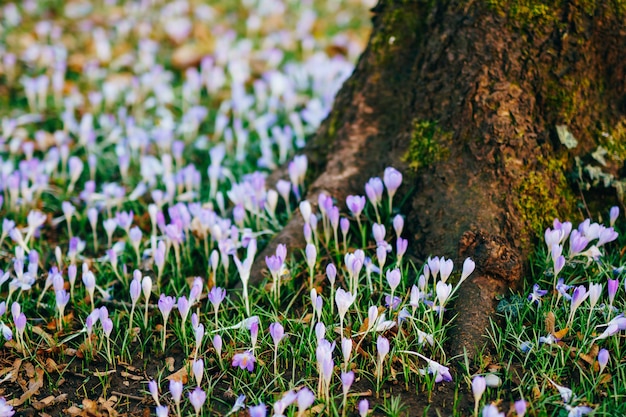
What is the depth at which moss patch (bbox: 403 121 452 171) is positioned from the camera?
321cm

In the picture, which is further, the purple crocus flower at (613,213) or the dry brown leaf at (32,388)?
the purple crocus flower at (613,213)

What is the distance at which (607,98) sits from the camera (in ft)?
10.7

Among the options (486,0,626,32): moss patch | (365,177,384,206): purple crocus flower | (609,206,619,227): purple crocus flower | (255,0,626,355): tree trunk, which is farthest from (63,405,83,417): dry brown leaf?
(486,0,626,32): moss patch

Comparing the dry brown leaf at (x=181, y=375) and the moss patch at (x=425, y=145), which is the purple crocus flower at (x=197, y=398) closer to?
the dry brown leaf at (x=181, y=375)

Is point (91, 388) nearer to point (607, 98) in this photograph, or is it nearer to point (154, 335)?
point (154, 335)

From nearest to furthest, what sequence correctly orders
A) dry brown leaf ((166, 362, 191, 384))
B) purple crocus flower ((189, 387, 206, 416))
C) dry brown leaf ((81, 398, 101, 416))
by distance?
1. purple crocus flower ((189, 387, 206, 416))
2. dry brown leaf ((81, 398, 101, 416))
3. dry brown leaf ((166, 362, 191, 384))

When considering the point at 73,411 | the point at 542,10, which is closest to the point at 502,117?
the point at 542,10

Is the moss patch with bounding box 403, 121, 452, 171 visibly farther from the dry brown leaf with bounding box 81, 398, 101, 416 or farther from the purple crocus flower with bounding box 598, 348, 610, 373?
the dry brown leaf with bounding box 81, 398, 101, 416

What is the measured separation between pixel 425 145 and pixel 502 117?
379mm

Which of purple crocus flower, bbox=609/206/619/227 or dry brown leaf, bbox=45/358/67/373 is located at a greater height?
purple crocus flower, bbox=609/206/619/227

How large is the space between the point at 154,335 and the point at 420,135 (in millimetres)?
1530

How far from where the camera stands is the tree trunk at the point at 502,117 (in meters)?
3.02

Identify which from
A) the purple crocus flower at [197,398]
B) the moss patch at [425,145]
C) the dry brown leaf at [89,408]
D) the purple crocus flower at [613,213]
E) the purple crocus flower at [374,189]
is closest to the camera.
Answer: the purple crocus flower at [197,398]

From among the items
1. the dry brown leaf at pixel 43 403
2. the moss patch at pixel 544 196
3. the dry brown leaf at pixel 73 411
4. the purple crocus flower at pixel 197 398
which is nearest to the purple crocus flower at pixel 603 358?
the moss patch at pixel 544 196
